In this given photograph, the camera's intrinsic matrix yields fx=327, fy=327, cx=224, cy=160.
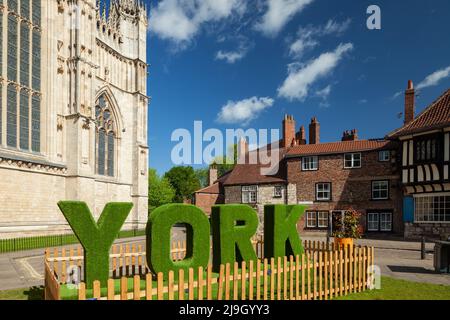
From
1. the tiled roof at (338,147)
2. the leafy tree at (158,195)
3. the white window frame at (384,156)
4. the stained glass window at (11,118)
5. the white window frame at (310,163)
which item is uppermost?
the stained glass window at (11,118)

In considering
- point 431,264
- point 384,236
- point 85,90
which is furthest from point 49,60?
point 384,236

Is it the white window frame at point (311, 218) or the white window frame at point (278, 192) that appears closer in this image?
the white window frame at point (311, 218)

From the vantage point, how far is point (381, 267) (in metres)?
14.8

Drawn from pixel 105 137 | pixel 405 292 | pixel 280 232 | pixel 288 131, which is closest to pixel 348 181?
pixel 288 131

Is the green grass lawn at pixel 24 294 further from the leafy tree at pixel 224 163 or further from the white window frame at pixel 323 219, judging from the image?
the leafy tree at pixel 224 163

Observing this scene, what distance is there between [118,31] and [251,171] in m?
23.4

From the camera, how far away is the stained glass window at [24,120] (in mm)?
26234

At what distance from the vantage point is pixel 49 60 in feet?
93.8

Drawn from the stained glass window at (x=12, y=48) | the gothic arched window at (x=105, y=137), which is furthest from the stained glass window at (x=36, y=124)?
the gothic arched window at (x=105, y=137)

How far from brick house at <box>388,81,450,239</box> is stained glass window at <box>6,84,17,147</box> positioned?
30883 mm

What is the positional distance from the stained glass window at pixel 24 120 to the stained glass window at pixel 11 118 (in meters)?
0.56

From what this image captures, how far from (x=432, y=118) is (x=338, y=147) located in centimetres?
922

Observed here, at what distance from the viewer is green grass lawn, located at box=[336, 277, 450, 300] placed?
9594mm
